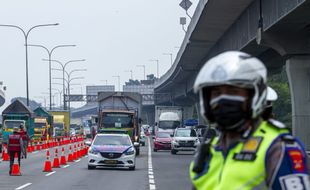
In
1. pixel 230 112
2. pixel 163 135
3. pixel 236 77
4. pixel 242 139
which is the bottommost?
pixel 242 139

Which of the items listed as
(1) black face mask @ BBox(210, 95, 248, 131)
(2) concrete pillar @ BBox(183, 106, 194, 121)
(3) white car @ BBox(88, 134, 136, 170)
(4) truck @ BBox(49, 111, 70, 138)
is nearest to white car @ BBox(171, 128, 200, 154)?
(3) white car @ BBox(88, 134, 136, 170)

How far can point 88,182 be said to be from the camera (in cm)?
2580

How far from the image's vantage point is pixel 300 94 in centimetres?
3875

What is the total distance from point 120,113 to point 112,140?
42.2 ft

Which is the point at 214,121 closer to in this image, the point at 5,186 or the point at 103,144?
the point at 5,186

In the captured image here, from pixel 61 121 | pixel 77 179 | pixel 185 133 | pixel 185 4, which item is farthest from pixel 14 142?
pixel 61 121

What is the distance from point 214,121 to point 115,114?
42.9 meters

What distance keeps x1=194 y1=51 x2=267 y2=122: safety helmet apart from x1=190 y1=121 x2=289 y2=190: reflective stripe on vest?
0.13 meters

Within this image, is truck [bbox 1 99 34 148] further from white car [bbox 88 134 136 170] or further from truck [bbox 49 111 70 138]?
truck [bbox 49 111 70 138]

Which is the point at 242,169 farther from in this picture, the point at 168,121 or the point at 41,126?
the point at 41,126

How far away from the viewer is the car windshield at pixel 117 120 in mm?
46500

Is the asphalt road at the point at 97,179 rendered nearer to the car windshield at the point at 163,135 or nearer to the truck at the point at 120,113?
the truck at the point at 120,113

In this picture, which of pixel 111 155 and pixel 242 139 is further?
pixel 111 155

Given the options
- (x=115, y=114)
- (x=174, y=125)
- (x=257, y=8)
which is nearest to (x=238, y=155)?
(x=257, y=8)
